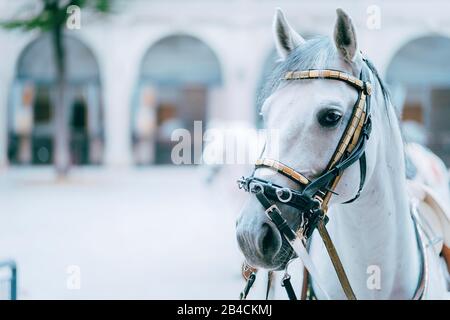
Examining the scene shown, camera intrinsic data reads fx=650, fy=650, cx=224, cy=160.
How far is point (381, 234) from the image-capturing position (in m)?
2.15

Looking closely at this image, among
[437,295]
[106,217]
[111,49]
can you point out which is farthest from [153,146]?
[437,295]

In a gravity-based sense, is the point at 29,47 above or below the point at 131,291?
above

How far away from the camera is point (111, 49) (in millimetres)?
20547

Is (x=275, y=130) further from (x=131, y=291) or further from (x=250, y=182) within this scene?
(x=131, y=291)

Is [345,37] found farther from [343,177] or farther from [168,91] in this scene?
[168,91]

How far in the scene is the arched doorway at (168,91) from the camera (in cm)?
2067

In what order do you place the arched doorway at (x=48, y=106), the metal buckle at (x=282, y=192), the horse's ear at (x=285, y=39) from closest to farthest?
1. the metal buckle at (x=282, y=192)
2. the horse's ear at (x=285, y=39)
3. the arched doorway at (x=48, y=106)

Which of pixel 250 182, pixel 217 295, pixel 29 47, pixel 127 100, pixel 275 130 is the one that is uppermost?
pixel 29 47

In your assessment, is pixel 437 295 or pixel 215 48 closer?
pixel 437 295

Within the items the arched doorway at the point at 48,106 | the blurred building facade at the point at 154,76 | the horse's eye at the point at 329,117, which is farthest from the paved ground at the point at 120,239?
the blurred building facade at the point at 154,76

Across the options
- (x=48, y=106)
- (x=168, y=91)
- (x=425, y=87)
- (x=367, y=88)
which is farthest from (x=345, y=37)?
(x=48, y=106)

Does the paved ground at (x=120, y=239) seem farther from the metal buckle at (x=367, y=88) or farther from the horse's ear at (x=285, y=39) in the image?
the metal buckle at (x=367, y=88)

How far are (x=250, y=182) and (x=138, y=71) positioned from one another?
761 inches

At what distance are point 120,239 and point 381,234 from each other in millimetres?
6771
